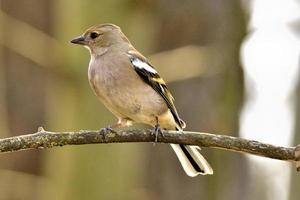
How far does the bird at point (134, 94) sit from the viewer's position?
6168 millimetres

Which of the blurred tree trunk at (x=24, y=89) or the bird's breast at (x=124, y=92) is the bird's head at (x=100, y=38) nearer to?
the bird's breast at (x=124, y=92)

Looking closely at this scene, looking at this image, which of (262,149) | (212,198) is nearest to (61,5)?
(212,198)

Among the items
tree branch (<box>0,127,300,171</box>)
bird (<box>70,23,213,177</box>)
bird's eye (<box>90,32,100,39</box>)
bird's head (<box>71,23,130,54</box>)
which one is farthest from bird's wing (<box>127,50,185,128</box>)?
tree branch (<box>0,127,300,171</box>)

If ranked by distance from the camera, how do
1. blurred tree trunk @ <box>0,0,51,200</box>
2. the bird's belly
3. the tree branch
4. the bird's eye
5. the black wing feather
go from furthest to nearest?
1. blurred tree trunk @ <box>0,0,51,200</box>
2. the bird's eye
3. the black wing feather
4. the bird's belly
5. the tree branch

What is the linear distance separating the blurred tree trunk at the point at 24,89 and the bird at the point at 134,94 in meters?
3.79

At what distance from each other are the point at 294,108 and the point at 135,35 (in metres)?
1.83

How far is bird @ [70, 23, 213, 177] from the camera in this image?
6168 mm

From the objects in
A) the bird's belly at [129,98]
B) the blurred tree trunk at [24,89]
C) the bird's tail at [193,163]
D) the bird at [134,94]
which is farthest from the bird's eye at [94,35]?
the blurred tree trunk at [24,89]

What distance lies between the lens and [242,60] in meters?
8.65

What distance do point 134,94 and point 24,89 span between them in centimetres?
501

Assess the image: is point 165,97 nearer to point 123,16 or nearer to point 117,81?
point 117,81

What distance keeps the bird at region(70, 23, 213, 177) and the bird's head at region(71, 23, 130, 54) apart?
4.7 inches

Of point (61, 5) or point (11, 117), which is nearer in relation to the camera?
point (61, 5)

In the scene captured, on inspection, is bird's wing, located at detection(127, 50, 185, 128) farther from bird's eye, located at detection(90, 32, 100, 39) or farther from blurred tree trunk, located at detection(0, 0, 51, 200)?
blurred tree trunk, located at detection(0, 0, 51, 200)
